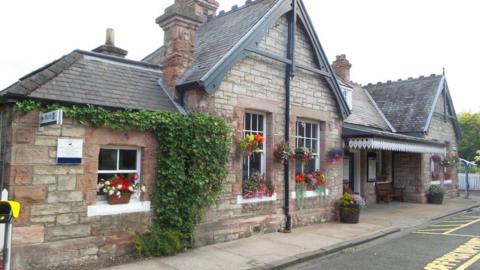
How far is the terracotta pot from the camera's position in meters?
7.02

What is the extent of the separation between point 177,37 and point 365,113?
12420 millimetres

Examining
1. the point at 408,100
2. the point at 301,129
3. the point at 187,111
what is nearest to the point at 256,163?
the point at 301,129

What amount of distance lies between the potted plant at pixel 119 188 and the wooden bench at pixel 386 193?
1303cm

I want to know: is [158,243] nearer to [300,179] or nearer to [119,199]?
[119,199]

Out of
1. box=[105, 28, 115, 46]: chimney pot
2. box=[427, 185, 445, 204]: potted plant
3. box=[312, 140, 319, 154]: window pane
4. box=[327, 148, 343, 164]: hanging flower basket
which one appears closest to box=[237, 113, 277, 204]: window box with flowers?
box=[312, 140, 319, 154]: window pane

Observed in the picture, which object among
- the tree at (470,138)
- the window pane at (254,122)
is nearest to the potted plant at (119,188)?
the window pane at (254,122)

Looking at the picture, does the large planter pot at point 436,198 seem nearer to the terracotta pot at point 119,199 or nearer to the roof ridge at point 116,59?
the roof ridge at point 116,59

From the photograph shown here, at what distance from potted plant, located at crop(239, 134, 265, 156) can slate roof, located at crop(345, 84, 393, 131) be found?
7.74 m

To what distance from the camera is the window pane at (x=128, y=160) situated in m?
7.37

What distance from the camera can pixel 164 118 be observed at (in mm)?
7547

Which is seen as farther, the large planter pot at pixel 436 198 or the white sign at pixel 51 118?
the large planter pot at pixel 436 198

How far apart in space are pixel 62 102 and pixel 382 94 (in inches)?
745

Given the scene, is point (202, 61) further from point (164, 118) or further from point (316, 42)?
point (316, 42)

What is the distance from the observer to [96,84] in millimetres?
7461
